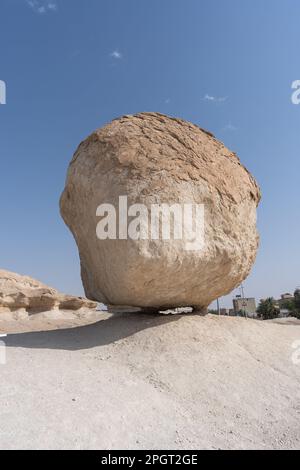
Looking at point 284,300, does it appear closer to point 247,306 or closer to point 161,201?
point 247,306

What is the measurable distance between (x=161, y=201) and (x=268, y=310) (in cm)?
2942

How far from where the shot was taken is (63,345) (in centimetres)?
618

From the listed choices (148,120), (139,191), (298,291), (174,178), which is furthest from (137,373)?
(298,291)

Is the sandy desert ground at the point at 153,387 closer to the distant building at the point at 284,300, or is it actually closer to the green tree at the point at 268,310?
the green tree at the point at 268,310

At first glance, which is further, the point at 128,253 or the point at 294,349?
the point at 294,349

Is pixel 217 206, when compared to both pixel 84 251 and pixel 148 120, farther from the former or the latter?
pixel 84 251

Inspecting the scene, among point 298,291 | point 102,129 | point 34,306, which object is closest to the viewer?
point 102,129

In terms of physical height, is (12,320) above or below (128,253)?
below

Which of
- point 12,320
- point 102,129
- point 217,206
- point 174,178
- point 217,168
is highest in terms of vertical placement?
point 102,129

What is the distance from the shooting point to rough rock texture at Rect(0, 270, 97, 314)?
14352 mm

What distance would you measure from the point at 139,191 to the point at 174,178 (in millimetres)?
785

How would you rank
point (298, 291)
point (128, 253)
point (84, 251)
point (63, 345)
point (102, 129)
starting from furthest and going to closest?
point (298, 291)
point (84, 251)
point (102, 129)
point (63, 345)
point (128, 253)

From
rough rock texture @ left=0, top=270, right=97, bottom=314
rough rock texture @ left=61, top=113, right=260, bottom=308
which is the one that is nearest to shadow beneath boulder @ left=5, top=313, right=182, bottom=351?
rough rock texture @ left=61, top=113, right=260, bottom=308

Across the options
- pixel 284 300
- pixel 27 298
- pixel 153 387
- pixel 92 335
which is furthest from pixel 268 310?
pixel 153 387
